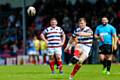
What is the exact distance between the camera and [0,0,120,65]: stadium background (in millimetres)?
37594

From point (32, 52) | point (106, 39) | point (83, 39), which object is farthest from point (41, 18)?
point (83, 39)

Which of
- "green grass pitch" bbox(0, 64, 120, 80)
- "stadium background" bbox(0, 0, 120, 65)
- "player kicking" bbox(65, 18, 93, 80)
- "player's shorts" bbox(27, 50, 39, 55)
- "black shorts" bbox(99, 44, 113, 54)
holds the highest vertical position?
"stadium background" bbox(0, 0, 120, 65)

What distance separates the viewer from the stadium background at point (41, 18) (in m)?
37.6

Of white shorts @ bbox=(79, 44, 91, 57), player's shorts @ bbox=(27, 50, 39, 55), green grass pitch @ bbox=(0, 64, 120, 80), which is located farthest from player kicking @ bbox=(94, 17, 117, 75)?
player's shorts @ bbox=(27, 50, 39, 55)

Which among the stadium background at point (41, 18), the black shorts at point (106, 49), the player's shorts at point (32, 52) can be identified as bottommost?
the player's shorts at point (32, 52)

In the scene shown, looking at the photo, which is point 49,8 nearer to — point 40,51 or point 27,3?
point 27,3

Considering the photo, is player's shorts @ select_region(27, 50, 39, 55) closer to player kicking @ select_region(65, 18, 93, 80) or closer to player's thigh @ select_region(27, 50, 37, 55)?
player's thigh @ select_region(27, 50, 37, 55)

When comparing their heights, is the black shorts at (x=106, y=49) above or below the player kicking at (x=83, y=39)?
below

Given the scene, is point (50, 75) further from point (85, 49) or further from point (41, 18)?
point (41, 18)

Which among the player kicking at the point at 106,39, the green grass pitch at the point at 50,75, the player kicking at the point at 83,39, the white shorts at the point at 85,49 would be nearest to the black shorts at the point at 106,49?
the player kicking at the point at 106,39

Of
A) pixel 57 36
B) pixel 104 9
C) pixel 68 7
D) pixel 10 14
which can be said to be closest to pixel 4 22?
pixel 10 14

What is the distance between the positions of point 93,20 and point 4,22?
23.6ft

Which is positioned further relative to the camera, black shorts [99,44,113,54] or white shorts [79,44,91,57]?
black shorts [99,44,113,54]

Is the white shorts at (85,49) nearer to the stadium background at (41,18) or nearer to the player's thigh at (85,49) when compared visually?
the player's thigh at (85,49)
